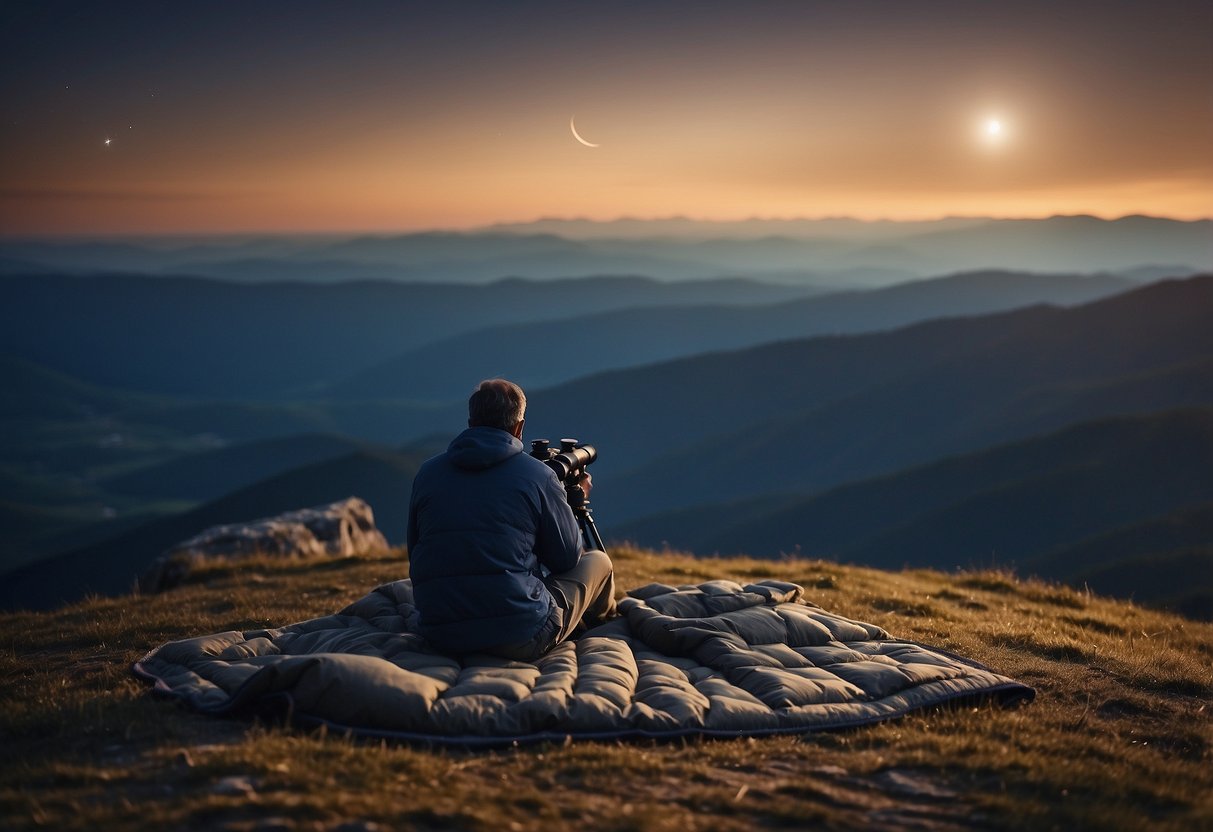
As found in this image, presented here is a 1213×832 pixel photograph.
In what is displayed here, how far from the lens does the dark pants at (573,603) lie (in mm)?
6527

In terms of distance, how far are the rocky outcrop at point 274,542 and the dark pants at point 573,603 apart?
7.94 meters

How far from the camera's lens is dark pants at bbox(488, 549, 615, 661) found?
21.4 ft

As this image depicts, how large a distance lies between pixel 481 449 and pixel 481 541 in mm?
665

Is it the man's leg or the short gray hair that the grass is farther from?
the short gray hair

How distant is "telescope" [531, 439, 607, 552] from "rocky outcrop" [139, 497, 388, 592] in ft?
24.8

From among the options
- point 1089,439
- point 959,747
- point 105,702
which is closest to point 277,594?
point 105,702

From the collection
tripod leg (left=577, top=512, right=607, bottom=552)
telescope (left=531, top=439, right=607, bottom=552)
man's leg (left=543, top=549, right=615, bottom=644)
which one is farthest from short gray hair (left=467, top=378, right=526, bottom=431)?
tripod leg (left=577, top=512, right=607, bottom=552)

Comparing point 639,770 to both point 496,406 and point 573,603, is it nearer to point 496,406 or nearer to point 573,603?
point 573,603

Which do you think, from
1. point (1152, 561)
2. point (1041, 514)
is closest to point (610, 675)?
point (1152, 561)

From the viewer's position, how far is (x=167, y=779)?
4.49m

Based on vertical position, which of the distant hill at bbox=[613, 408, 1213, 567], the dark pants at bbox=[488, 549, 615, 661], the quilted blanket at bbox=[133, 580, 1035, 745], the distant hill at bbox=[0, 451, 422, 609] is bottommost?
the distant hill at bbox=[0, 451, 422, 609]

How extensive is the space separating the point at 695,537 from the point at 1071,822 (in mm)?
144979

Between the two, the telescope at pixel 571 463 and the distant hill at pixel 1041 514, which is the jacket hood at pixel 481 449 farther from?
the distant hill at pixel 1041 514

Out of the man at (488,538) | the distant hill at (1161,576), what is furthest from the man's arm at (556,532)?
the distant hill at (1161,576)
